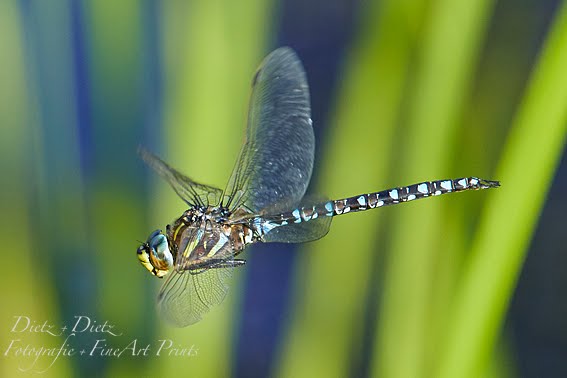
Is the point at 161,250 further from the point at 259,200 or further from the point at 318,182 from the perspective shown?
the point at 318,182

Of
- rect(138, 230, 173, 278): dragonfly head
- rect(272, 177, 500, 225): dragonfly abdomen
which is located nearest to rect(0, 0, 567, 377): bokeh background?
rect(272, 177, 500, 225): dragonfly abdomen

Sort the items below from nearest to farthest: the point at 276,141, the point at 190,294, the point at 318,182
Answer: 1. the point at 190,294
2. the point at 276,141
3. the point at 318,182

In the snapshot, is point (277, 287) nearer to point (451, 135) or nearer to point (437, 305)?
point (437, 305)

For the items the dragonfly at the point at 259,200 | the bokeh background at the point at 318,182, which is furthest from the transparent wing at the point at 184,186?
the bokeh background at the point at 318,182

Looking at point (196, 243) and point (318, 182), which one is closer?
point (196, 243)

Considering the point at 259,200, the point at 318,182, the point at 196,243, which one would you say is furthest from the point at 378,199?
the point at 318,182

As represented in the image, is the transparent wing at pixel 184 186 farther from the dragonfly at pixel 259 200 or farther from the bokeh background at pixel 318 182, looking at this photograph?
the bokeh background at pixel 318 182
